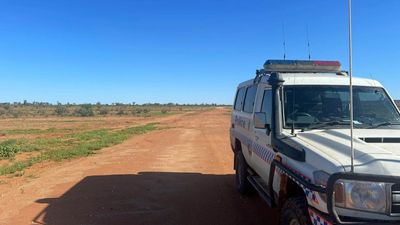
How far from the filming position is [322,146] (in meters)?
4.17

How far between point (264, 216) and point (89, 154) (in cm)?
1030

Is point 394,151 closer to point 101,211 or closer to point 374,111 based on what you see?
point 374,111

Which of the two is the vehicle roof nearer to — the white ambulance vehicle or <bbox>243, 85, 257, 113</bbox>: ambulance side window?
the white ambulance vehicle

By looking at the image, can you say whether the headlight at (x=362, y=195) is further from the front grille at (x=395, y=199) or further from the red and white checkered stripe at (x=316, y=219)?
the red and white checkered stripe at (x=316, y=219)

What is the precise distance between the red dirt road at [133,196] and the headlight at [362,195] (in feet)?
11.0

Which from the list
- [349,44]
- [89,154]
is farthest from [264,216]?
[89,154]

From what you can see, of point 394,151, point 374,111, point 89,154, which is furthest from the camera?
point 89,154

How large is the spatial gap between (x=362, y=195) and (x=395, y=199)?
0.24 metres

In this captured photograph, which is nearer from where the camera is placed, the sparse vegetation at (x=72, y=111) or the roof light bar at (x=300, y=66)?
the roof light bar at (x=300, y=66)

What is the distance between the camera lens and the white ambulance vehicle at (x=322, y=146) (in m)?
3.31

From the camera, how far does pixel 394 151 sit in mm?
3697

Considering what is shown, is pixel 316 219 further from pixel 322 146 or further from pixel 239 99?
pixel 239 99

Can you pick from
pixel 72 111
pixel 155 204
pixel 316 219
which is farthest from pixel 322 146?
pixel 72 111

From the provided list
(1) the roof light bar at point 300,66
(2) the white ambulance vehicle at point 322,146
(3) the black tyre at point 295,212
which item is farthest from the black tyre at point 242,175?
(3) the black tyre at point 295,212
